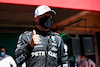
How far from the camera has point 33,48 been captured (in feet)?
5.38

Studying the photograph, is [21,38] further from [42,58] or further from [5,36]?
[5,36]

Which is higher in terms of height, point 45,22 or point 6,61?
point 45,22

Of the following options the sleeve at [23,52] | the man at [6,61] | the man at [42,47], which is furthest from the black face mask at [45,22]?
the man at [6,61]

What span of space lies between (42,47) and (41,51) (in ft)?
0.14

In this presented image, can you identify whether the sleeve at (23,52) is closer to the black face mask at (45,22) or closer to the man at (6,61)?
the black face mask at (45,22)

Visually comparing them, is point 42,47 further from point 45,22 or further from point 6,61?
point 6,61

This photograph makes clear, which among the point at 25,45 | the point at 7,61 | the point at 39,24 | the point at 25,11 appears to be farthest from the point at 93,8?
the point at 25,11

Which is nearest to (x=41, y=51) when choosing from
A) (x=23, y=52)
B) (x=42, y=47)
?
(x=42, y=47)

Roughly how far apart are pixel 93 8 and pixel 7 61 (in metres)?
2.72

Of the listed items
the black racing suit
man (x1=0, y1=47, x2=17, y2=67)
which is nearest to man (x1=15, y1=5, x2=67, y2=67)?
the black racing suit

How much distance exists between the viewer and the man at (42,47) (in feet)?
5.30

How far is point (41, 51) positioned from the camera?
1.66m

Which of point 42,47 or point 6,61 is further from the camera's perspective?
point 6,61

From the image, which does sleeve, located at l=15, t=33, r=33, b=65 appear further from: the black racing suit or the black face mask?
the black face mask
